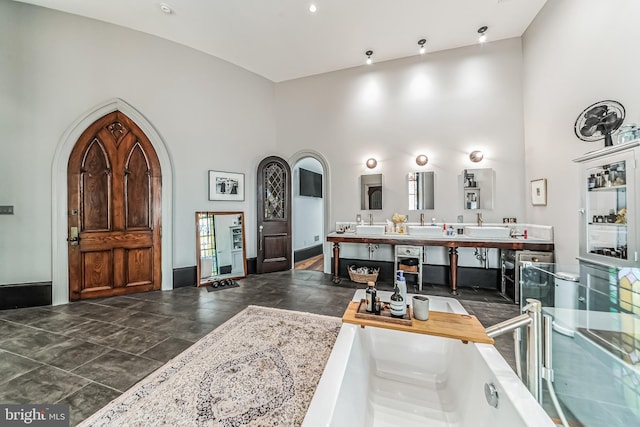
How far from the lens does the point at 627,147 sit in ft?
6.34

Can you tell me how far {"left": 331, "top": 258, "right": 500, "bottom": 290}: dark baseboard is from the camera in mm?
4066

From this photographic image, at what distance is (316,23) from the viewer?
12.3 ft

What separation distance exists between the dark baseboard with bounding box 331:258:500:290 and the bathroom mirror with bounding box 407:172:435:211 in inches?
44.4

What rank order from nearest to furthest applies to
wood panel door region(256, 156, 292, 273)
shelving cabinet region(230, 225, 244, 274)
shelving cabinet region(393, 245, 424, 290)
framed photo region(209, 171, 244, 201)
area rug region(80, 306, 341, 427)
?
1. area rug region(80, 306, 341, 427)
2. shelving cabinet region(393, 245, 424, 290)
3. framed photo region(209, 171, 244, 201)
4. shelving cabinet region(230, 225, 244, 274)
5. wood panel door region(256, 156, 292, 273)

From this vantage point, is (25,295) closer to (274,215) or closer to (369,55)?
(274,215)

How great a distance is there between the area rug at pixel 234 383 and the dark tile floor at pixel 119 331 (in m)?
0.21

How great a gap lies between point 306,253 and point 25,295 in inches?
198

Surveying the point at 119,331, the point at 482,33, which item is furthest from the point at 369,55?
the point at 119,331

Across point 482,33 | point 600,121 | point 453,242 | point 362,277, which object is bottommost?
point 362,277

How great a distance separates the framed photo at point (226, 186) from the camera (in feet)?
15.1

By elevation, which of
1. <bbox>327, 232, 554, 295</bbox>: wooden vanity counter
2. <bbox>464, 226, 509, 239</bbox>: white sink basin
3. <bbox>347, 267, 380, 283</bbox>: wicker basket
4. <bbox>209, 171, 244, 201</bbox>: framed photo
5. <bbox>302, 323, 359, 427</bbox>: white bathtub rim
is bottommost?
<bbox>347, 267, 380, 283</bbox>: wicker basket

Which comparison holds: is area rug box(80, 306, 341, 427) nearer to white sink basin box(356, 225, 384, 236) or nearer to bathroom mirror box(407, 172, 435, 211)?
white sink basin box(356, 225, 384, 236)

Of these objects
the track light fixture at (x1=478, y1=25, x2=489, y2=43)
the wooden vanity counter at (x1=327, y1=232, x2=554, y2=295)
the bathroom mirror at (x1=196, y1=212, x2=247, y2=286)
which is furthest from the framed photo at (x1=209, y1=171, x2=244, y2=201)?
the track light fixture at (x1=478, y1=25, x2=489, y2=43)

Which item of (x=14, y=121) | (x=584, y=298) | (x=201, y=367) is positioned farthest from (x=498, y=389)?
(x=14, y=121)
